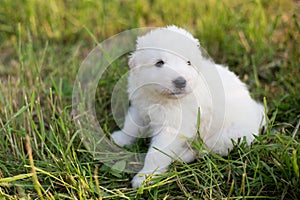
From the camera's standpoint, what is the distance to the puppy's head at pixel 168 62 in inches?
104

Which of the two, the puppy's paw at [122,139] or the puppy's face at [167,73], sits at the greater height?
the puppy's face at [167,73]

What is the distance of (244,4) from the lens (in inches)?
198

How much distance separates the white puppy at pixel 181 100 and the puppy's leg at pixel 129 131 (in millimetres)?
89

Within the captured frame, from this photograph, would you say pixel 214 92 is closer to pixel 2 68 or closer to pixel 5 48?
pixel 2 68

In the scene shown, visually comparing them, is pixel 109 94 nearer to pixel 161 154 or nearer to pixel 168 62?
pixel 161 154

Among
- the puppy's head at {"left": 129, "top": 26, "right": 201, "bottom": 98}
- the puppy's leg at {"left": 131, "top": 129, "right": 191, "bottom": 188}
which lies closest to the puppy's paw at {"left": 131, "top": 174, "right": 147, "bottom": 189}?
the puppy's leg at {"left": 131, "top": 129, "right": 191, "bottom": 188}

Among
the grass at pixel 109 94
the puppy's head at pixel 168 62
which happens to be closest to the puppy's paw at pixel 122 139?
the grass at pixel 109 94

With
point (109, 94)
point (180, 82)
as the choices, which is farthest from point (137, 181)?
point (109, 94)

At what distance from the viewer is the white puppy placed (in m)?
2.69

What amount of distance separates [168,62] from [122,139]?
0.98 metres

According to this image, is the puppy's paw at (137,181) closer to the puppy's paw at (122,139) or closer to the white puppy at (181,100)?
the white puppy at (181,100)

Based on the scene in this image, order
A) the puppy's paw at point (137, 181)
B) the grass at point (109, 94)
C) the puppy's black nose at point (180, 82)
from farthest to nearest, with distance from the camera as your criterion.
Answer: the puppy's paw at point (137, 181) → the grass at point (109, 94) → the puppy's black nose at point (180, 82)

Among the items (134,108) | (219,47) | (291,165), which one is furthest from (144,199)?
(219,47)

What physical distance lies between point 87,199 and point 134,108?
885mm
